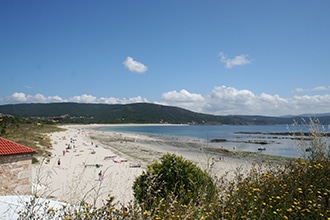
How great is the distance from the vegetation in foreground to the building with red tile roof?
6.14 meters

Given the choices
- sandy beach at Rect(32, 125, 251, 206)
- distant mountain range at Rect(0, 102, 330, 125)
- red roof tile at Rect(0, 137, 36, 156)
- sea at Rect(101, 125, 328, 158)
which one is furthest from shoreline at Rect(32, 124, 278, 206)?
distant mountain range at Rect(0, 102, 330, 125)

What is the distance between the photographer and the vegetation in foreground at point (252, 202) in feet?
8.91

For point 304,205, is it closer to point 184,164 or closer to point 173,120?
point 184,164

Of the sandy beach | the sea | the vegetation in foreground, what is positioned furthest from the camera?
the sea

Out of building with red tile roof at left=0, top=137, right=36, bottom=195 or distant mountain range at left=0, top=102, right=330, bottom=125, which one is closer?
building with red tile roof at left=0, top=137, right=36, bottom=195

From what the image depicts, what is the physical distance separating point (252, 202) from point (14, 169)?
358 inches

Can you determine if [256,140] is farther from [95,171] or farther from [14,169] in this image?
[14,169]

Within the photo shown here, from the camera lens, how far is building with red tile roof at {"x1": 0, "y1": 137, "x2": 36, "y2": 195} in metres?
9.19

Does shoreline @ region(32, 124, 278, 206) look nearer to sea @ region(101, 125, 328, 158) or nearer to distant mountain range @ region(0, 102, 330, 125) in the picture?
sea @ region(101, 125, 328, 158)

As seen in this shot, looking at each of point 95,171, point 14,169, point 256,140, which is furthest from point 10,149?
point 256,140

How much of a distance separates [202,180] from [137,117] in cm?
17101

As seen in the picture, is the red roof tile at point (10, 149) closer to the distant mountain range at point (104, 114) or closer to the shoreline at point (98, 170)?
the shoreline at point (98, 170)

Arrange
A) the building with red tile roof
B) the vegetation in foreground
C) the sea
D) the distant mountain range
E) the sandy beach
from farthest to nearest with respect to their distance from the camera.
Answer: the distant mountain range
the building with red tile roof
the sea
the sandy beach
the vegetation in foreground

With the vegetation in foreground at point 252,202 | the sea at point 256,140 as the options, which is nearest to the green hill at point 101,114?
the sea at point 256,140
